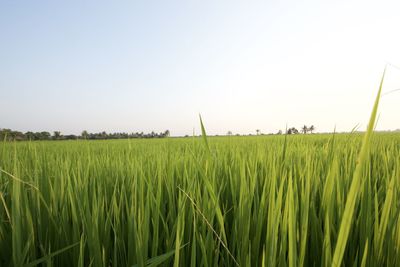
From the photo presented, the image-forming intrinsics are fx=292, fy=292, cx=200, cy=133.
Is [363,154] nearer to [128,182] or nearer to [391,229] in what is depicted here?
[391,229]

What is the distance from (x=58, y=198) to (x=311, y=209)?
0.79m

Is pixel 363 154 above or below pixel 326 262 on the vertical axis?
above

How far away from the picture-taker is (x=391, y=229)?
0.65 meters

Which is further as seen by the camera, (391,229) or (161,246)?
(161,246)

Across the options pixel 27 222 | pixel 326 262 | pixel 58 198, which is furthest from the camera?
pixel 58 198

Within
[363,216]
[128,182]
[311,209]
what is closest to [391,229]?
[363,216]

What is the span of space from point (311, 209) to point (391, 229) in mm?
184

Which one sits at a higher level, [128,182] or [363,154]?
[363,154]

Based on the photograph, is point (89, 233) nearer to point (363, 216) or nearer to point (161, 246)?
point (161, 246)

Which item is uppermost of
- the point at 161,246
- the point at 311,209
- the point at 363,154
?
the point at 363,154

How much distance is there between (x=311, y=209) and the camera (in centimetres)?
78

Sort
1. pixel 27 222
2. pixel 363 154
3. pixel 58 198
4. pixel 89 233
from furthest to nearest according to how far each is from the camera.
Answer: pixel 58 198 → pixel 27 222 → pixel 89 233 → pixel 363 154

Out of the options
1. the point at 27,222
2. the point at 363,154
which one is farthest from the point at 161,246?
the point at 363,154

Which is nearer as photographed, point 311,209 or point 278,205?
point 278,205
